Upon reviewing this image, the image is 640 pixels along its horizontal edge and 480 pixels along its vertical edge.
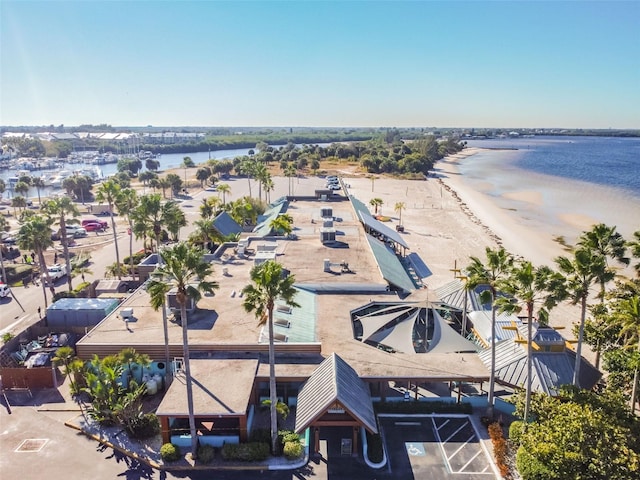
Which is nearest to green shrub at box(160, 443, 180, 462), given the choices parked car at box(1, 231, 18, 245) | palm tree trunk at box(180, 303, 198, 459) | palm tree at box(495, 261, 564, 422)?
palm tree trunk at box(180, 303, 198, 459)

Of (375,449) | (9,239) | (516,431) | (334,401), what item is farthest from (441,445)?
(9,239)

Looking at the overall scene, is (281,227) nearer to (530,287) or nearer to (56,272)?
(56,272)

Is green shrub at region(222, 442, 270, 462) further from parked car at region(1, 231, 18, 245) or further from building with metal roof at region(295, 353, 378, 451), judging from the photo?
parked car at region(1, 231, 18, 245)

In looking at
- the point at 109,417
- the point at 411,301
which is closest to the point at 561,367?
the point at 411,301

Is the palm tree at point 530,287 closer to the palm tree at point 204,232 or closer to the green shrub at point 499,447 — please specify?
the green shrub at point 499,447

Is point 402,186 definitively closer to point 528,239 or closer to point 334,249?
point 528,239
